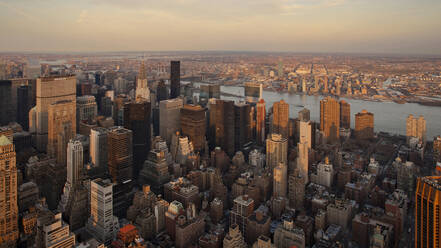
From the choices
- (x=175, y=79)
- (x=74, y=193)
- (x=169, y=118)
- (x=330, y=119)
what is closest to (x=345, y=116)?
(x=330, y=119)

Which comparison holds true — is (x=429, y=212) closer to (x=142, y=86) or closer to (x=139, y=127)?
(x=139, y=127)

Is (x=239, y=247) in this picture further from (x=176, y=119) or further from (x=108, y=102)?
(x=108, y=102)

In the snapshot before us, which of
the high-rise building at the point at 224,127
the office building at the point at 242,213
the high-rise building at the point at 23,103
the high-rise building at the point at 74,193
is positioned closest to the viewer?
the office building at the point at 242,213

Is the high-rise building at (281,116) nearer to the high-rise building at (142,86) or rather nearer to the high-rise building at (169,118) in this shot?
the high-rise building at (169,118)

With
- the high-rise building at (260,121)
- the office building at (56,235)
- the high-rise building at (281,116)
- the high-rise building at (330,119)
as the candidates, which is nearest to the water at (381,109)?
the high-rise building at (330,119)

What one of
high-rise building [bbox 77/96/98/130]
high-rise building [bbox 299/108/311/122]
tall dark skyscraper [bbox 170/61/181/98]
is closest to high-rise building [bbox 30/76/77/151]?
high-rise building [bbox 77/96/98/130]

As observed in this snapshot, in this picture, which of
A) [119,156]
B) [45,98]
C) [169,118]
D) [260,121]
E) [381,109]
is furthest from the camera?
[260,121]

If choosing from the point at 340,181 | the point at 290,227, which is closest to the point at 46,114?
the point at 290,227
